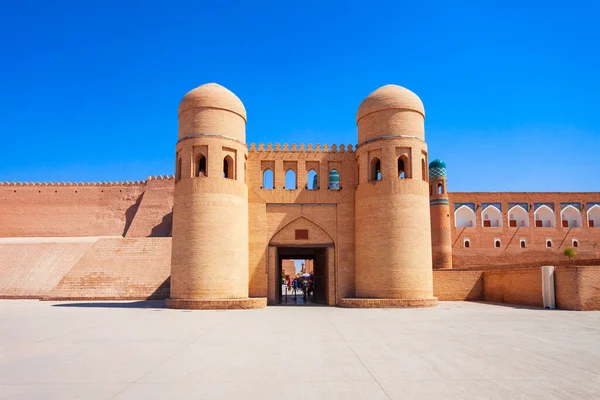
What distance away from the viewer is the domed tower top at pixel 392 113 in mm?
18906

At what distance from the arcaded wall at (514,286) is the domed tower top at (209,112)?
11.6 m

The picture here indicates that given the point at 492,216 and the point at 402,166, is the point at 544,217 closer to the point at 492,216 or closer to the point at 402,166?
the point at 492,216

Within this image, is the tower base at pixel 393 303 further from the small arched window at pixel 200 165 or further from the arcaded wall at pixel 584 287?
the small arched window at pixel 200 165

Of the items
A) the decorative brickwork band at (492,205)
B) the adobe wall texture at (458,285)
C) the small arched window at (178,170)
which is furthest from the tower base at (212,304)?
the decorative brickwork band at (492,205)

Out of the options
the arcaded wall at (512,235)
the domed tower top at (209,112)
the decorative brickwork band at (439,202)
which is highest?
the domed tower top at (209,112)

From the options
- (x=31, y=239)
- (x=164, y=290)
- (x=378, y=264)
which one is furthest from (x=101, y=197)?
(x=378, y=264)

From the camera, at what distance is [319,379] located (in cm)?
609

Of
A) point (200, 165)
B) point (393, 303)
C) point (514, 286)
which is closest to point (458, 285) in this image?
point (514, 286)

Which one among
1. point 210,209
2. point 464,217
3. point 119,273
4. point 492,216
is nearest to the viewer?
point 210,209

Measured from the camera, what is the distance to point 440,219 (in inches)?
1427

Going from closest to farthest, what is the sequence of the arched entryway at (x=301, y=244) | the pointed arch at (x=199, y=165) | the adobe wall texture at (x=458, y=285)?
1. the pointed arch at (x=199, y=165)
2. the arched entryway at (x=301, y=244)
3. the adobe wall texture at (x=458, y=285)

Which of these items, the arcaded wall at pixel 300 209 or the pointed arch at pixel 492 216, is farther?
the pointed arch at pixel 492 216

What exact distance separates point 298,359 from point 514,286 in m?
14.6

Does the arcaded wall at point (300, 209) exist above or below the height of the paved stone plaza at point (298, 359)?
above
